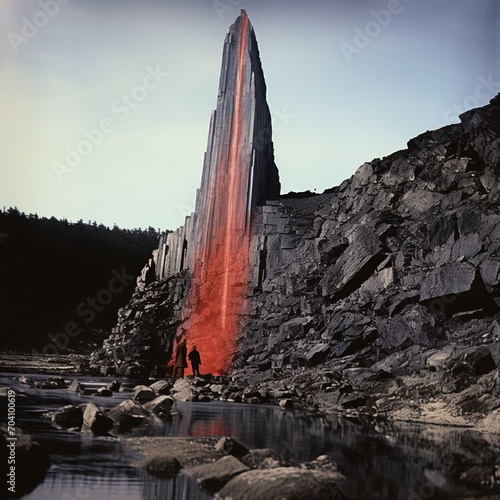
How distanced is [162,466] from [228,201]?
1433 inches

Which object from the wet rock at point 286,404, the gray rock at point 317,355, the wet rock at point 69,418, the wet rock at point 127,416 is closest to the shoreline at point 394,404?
the wet rock at point 286,404

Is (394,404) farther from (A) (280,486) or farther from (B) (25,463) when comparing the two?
(B) (25,463)

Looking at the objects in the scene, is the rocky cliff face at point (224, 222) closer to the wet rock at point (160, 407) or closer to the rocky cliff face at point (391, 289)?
the rocky cliff face at point (391, 289)

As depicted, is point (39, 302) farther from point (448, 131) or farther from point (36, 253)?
point (448, 131)

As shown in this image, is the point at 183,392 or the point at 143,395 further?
the point at 183,392

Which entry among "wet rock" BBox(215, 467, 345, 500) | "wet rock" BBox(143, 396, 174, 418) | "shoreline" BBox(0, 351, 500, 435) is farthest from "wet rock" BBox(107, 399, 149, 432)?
"shoreline" BBox(0, 351, 500, 435)

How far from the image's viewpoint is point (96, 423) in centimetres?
979

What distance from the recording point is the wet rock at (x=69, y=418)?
33.9 feet

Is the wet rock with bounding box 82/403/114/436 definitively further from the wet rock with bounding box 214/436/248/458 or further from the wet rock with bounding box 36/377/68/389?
the wet rock with bounding box 36/377/68/389

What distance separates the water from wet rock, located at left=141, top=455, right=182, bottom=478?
18 centimetres

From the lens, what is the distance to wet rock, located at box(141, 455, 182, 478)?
22.0 ft

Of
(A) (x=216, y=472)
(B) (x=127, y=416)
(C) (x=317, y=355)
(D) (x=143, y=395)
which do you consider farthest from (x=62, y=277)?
(A) (x=216, y=472)

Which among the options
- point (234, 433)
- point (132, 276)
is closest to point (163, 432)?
point (234, 433)

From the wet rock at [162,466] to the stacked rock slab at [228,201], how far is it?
27.3 m
